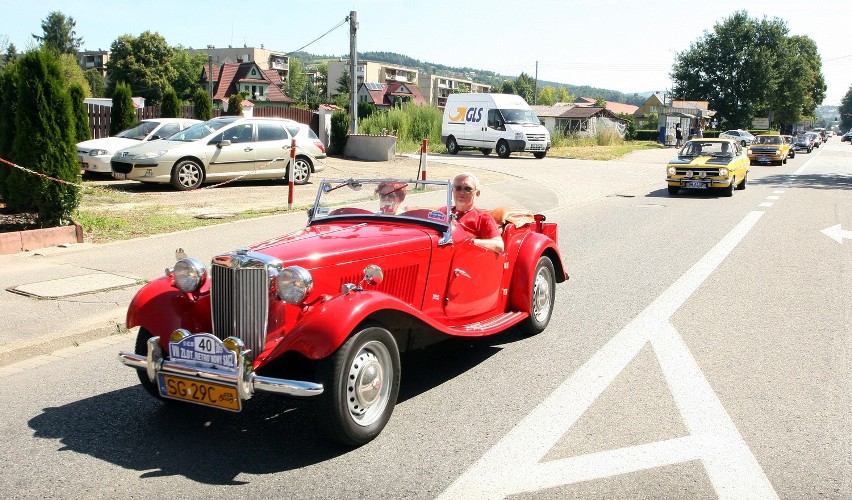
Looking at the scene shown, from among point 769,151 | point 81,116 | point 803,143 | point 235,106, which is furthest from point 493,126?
point 803,143

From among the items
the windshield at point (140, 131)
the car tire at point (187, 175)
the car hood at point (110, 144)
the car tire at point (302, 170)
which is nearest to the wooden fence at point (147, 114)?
the windshield at point (140, 131)

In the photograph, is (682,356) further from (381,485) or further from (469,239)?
(381,485)

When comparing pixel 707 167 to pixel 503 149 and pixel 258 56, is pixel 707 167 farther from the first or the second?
pixel 258 56

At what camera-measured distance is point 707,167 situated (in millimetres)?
20031

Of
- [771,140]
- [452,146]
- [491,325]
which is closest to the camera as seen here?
[491,325]

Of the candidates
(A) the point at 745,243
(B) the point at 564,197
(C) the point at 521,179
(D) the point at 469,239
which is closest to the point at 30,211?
(D) the point at 469,239

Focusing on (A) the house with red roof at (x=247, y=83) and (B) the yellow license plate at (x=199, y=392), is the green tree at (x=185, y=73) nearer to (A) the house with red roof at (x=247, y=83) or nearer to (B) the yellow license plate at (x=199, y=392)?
(A) the house with red roof at (x=247, y=83)

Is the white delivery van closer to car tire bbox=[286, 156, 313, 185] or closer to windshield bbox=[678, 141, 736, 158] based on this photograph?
windshield bbox=[678, 141, 736, 158]

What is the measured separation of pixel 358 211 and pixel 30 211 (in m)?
6.97

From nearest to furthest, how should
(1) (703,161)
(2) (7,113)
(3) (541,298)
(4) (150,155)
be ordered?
(3) (541,298) < (2) (7,113) < (4) (150,155) < (1) (703,161)

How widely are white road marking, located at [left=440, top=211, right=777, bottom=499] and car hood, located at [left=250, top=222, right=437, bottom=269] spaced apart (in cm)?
135

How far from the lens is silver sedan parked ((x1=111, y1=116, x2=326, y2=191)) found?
1612 cm

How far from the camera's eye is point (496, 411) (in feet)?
16.2

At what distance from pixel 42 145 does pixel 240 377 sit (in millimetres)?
7954
